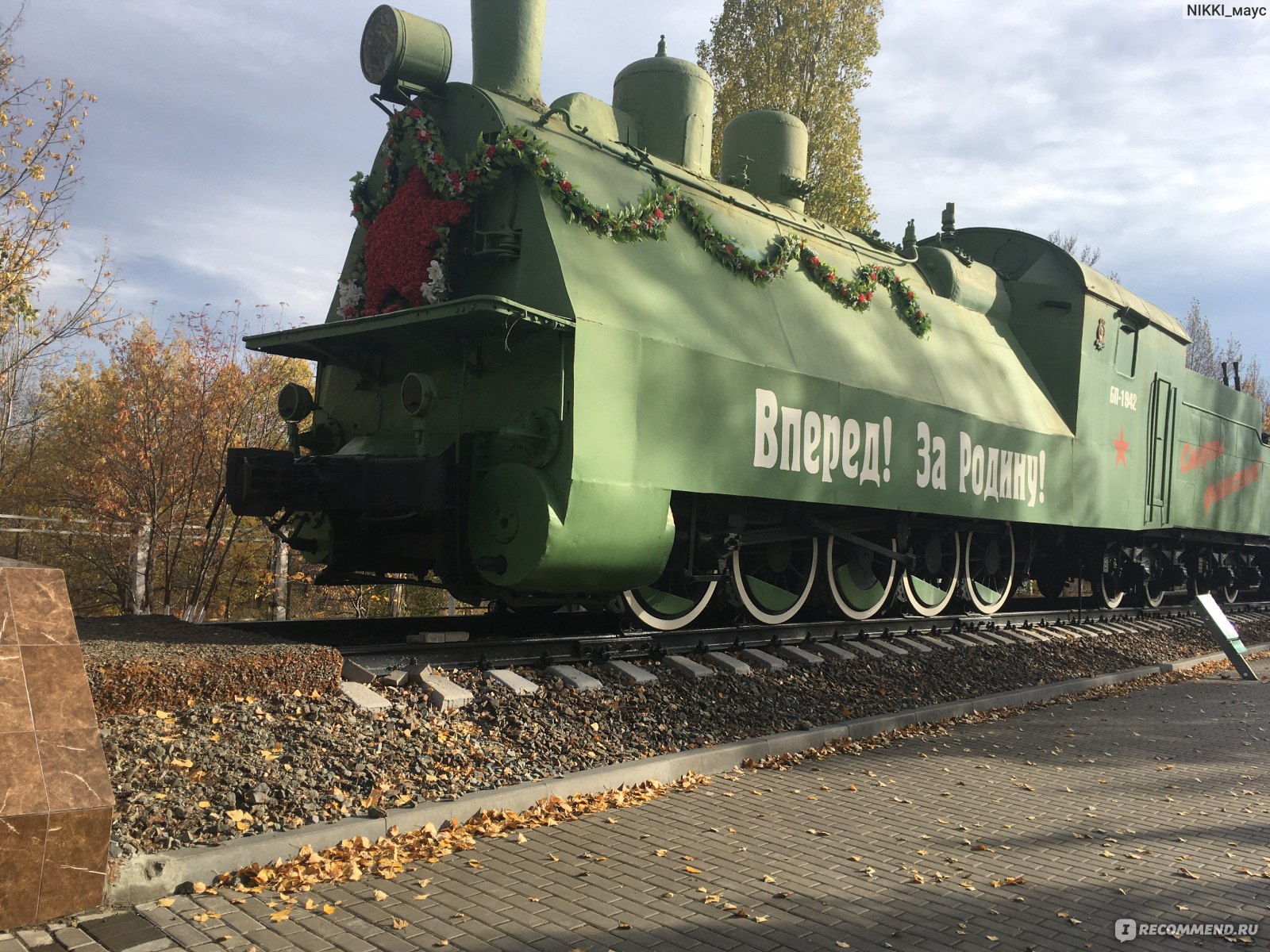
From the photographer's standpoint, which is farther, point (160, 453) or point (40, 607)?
point (160, 453)

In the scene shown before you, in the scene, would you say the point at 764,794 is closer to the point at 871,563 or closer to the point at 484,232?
the point at 484,232

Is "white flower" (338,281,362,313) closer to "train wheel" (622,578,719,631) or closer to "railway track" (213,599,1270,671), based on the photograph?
"railway track" (213,599,1270,671)

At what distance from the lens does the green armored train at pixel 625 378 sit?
614 centimetres

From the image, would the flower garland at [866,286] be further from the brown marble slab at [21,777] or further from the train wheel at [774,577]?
the brown marble slab at [21,777]

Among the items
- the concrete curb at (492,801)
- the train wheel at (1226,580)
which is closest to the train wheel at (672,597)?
the concrete curb at (492,801)

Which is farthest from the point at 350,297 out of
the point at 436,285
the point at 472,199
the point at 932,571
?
the point at 932,571

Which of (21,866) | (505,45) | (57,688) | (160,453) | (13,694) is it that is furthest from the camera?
(160,453)

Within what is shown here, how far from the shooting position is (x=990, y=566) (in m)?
11.1

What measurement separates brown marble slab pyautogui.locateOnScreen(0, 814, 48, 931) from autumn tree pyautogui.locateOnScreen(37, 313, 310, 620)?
980cm

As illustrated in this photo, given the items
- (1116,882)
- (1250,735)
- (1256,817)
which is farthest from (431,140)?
(1250,735)

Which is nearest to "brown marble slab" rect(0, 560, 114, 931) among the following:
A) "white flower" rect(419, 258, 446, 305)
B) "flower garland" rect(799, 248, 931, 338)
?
"white flower" rect(419, 258, 446, 305)

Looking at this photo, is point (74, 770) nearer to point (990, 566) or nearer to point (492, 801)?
point (492, 801)

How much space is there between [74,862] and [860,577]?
24.3ft

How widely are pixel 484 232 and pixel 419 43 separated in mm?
1464
